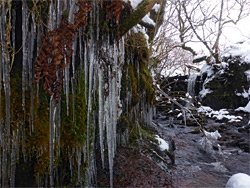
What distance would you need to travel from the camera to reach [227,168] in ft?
12.6

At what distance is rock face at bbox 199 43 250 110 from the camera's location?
1031 centimetres

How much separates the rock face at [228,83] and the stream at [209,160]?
4402 millimetres

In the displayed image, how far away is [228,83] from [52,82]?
11.2 metres

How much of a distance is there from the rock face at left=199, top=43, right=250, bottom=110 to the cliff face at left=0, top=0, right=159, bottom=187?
10.4 metres

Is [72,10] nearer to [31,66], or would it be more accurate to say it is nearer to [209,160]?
[31,66]

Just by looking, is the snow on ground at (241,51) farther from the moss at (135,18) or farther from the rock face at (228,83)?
the moss at (135,18)

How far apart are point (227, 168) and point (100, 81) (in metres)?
3.49

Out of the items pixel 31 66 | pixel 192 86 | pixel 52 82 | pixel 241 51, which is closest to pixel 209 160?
pixel 52 82

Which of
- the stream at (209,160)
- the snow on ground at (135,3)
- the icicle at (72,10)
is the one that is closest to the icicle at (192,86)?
the stream at (209,160)

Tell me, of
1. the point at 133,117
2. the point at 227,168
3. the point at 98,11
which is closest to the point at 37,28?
the point at 98,11

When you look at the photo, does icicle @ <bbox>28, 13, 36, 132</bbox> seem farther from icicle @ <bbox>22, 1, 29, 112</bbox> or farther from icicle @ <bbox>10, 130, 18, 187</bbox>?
icicle @ <bbox>10, 130, 18, 187</bbox>

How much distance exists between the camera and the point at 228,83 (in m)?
10.6

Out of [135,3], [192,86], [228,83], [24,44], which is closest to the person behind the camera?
[24,44]

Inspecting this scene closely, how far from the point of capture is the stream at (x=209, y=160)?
3170 millimetres
